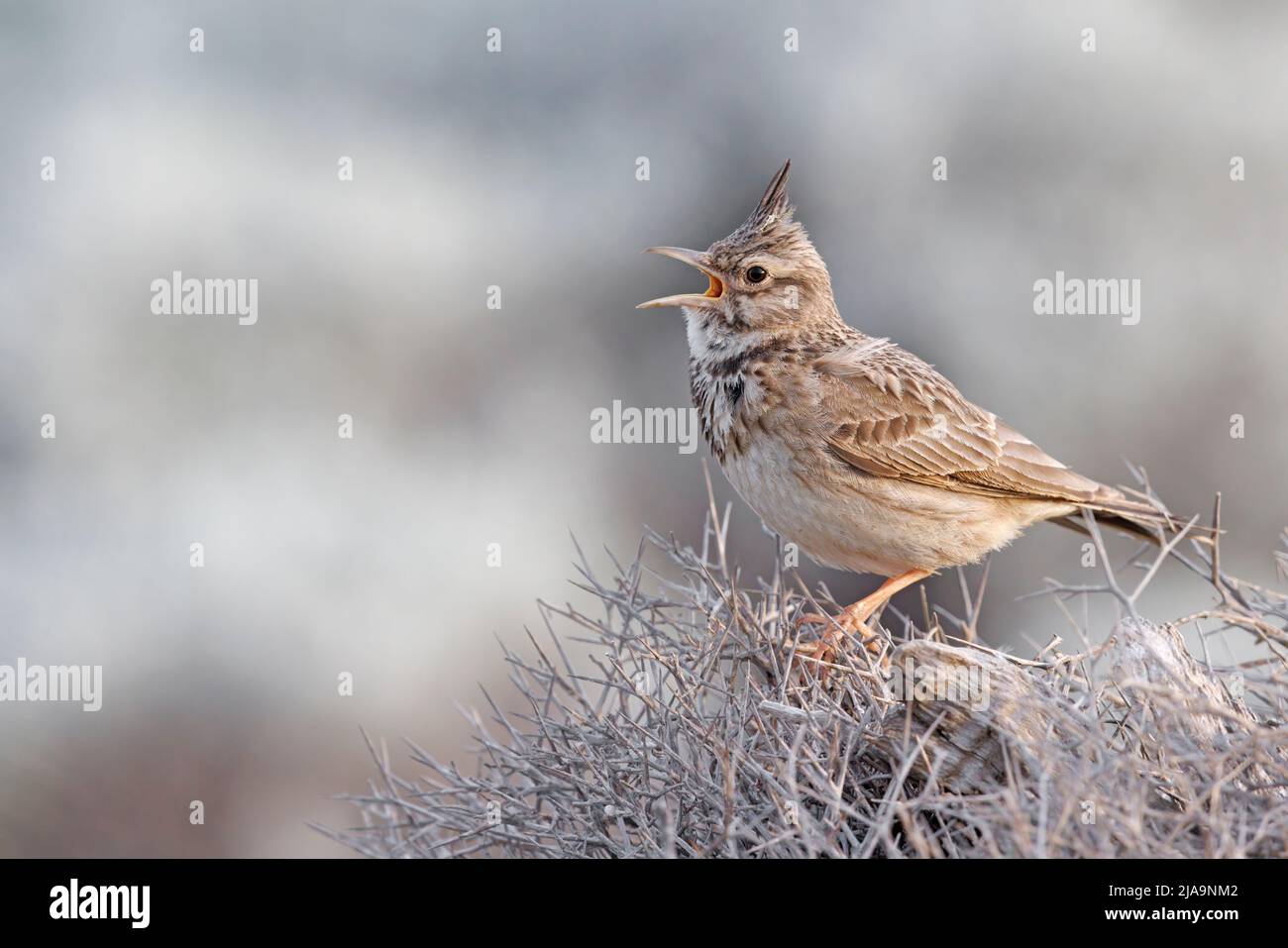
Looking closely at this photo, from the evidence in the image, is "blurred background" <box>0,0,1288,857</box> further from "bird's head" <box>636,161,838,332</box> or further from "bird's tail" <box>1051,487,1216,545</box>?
"bird's head" <box>636,161,838,332</box>

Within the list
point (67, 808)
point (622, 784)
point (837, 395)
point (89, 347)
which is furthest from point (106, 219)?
point (622, 784)

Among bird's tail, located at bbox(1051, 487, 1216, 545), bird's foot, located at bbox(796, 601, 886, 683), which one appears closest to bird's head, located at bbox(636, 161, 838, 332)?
bird's tail, located at bbox(1051, 487, 1216, 545)

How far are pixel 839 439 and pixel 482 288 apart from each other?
182 inches

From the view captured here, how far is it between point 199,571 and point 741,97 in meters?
5.07

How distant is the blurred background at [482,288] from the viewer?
25.4ft

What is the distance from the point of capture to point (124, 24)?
923 cm

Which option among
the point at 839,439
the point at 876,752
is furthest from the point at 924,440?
the point at 876,752

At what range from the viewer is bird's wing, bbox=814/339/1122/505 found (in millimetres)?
5117

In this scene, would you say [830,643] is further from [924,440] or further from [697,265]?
[697,265]

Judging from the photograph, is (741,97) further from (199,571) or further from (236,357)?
(199,571)

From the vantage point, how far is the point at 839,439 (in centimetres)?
506

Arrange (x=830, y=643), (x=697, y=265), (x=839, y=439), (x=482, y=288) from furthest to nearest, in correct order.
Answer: (x=482, y=288) → (x=697, y=265) → (x=839, y=439) → (x=830, y=643)

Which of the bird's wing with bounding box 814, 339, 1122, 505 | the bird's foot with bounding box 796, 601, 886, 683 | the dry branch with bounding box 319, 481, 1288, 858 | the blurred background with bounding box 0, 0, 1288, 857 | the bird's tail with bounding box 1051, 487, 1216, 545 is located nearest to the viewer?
the dry branch with bounding box 319, 481, 1288, 858

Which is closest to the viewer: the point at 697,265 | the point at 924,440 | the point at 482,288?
the point at 924,440
